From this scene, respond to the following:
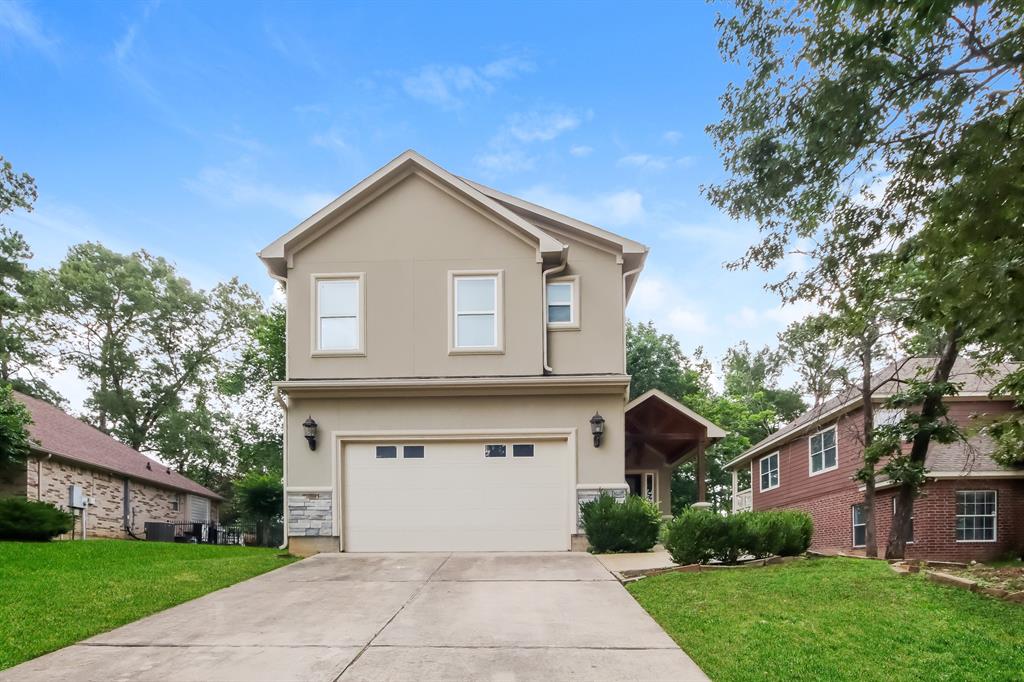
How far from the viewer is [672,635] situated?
21.4 feet

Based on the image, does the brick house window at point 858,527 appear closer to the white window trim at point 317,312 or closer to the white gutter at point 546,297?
the white gutter at point 546,297

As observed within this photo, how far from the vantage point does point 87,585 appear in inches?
344

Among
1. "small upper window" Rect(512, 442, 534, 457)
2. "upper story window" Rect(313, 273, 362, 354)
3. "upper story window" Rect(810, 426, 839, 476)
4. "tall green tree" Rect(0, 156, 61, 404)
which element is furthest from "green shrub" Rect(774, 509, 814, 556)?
"tall green tree" Rect(0, 156, 61, 404)

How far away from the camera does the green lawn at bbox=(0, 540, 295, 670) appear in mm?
6512

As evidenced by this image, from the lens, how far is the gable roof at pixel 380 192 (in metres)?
13.8

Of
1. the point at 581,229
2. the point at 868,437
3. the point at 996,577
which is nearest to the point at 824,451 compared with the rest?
the point at 868,437

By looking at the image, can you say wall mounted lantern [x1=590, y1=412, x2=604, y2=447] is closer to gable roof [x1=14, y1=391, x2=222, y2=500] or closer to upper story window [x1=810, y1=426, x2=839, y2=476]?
upper story window [x1=810, y1=426, x2=839, y2=476]

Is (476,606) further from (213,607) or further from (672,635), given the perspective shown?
(213,607)

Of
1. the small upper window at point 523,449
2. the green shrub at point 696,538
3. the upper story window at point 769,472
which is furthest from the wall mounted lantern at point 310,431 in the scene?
the upper story window at point 769,472

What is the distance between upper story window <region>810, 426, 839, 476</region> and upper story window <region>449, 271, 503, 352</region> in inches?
491

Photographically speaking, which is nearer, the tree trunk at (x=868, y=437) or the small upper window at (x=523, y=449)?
the tree trunk at (x=868, y=437)

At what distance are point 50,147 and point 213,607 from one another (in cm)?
1761

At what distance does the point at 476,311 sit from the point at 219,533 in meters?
20.0

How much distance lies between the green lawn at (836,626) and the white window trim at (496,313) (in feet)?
18.8
